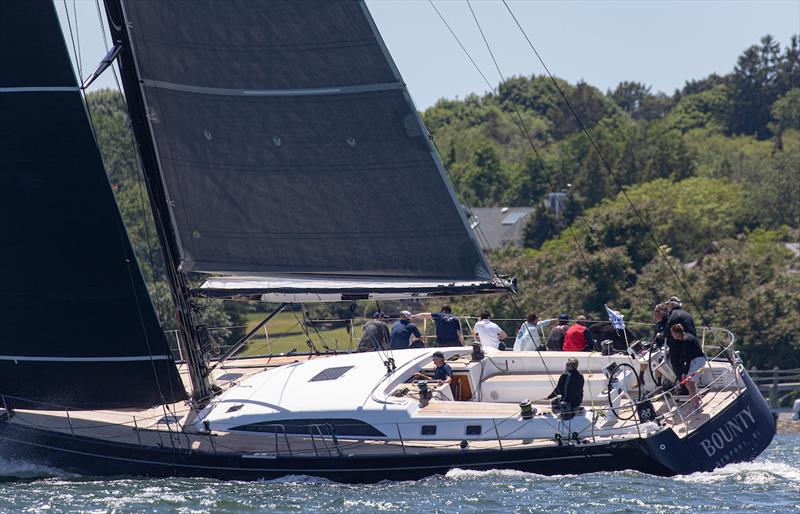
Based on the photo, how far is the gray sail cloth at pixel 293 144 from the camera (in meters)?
19.6

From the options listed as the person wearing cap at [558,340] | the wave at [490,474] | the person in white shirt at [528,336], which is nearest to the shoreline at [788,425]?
the person wearing cap at [558,340]

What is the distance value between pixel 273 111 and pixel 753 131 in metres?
101

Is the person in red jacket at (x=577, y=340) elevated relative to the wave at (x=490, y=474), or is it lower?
elevated

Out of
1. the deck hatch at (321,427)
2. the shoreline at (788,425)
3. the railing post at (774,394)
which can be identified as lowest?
the shoreline at (788,425)

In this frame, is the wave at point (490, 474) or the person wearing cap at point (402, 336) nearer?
the wave at point (490, 474)

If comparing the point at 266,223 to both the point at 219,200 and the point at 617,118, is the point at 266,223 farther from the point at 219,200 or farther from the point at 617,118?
the point at 617,118

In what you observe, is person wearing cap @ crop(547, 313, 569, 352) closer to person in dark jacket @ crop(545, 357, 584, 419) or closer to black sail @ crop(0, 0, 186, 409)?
person in dark jacket @ crop(545, 357, 584, 419)

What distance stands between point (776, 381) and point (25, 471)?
22935mm

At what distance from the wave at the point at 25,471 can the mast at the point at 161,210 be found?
220cm

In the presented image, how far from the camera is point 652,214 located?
5541 centimetres

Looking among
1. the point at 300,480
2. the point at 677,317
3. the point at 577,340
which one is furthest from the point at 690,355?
the point at 300,480

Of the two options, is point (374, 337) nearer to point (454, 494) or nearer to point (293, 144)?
point (293, 144)

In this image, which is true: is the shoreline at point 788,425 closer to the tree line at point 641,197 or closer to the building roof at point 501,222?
the tree line at point 641,197

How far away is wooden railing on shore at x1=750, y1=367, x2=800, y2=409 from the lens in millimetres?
36844
